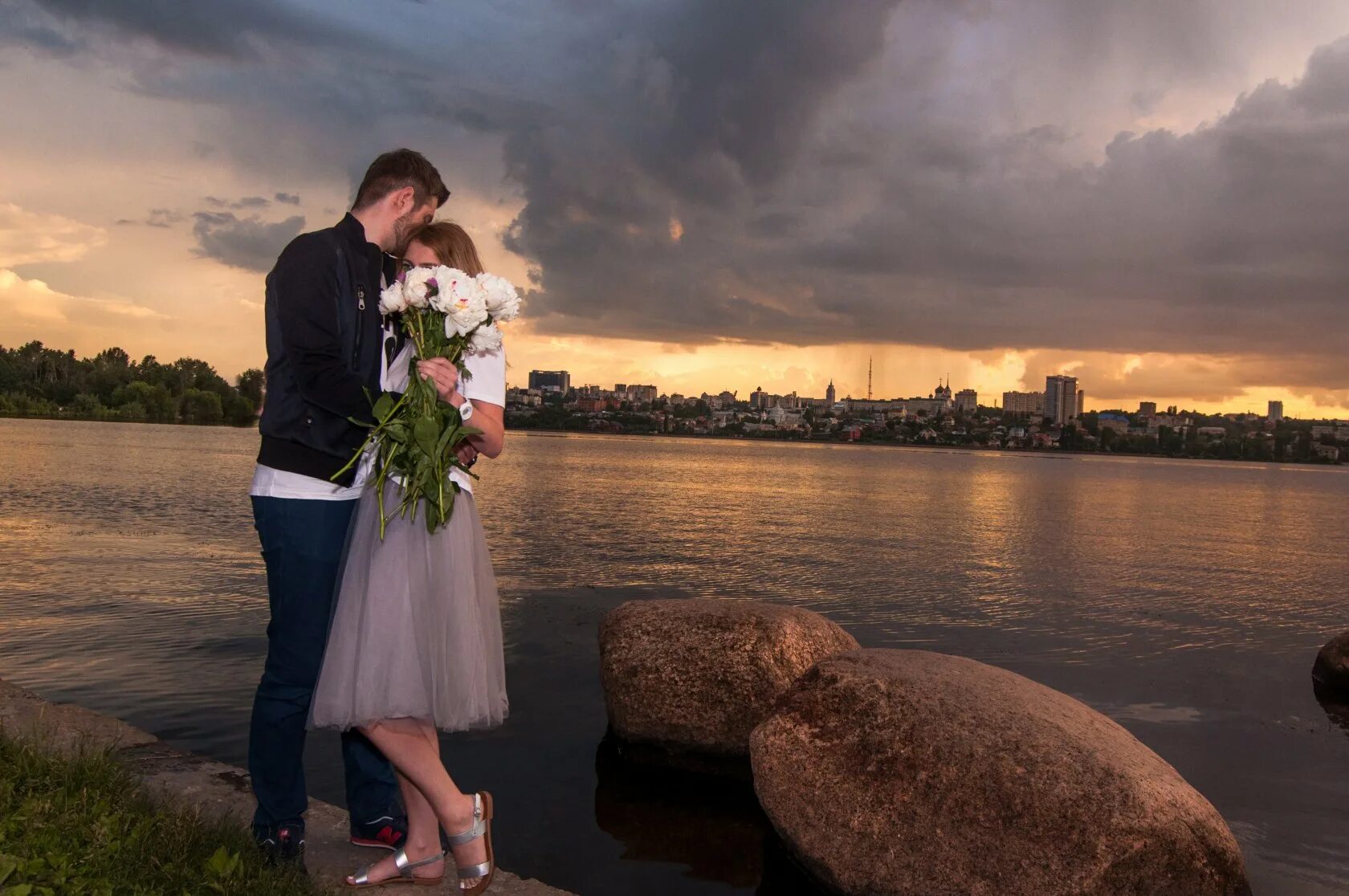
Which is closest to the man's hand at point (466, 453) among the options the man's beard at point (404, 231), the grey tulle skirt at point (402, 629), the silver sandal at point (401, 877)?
the grey tulle skirt at point (402, 629)

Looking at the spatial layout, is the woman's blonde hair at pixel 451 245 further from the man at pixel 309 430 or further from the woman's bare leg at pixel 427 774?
the woman's bare leg at pixel 427 774

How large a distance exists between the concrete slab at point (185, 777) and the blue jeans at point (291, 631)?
1.31 feet

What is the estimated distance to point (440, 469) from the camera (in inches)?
163

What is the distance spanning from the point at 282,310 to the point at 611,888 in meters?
4.63

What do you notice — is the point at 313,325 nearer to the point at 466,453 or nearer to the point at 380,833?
the point at 466,453

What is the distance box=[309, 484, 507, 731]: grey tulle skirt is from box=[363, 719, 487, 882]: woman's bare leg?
9cm

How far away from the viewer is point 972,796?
5727mm

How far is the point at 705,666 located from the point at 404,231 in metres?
5.09

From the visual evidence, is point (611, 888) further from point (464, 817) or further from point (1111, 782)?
point (1111, 782)

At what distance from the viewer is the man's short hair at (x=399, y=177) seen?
172 inches

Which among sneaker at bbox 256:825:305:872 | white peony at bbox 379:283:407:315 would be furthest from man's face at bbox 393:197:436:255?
sneaker at bbox 256:825:305:872

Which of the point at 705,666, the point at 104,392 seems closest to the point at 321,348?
the point at 705,666

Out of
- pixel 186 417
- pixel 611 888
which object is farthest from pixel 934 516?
pixel 186 417

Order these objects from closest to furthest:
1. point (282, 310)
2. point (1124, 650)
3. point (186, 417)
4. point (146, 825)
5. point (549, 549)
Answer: point (282, 310)
point (146, 825)
point (1124, 650)
point (549, 549)
point (186, 417)
